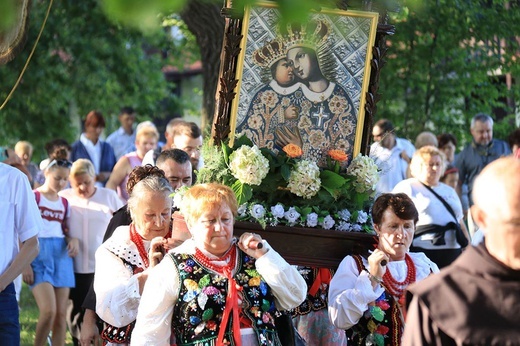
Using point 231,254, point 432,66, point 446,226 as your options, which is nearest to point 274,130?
point 231,254

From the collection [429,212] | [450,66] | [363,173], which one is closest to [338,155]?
[363,173]

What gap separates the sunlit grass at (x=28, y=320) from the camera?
13109mm

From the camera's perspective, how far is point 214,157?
25.5 ft

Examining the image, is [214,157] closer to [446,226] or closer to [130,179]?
[130,179]

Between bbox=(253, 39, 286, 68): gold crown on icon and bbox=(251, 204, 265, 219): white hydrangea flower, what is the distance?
41.6 inches

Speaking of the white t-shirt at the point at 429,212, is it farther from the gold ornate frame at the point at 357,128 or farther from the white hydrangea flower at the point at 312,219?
the white hydrangea flower at the point at 312,219

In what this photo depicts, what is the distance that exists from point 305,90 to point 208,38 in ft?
24.3

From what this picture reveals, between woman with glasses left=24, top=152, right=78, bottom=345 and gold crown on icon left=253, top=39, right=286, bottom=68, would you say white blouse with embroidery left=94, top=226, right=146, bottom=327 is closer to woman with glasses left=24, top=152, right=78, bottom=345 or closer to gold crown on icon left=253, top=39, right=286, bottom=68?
gold crown on icon left=253, top=39, right=286, bottom=68

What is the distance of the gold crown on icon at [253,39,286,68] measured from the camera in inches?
316

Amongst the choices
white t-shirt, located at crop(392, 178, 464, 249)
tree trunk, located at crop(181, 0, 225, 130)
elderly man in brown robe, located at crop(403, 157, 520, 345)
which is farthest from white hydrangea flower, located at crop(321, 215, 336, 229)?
tree trunk, located at crop(181, 0, 225, 130)

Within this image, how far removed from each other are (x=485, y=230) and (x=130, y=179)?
3984mm

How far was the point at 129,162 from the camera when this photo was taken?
12.4m

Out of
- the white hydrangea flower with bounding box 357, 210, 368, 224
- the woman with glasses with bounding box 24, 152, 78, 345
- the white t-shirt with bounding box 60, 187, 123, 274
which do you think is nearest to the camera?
the white hydrangea flower with bounding box 357, 210, 368, 224

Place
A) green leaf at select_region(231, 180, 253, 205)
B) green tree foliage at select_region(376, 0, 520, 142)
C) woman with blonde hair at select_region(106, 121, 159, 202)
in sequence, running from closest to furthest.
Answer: green leaf at select_region(231, 180, 253, 205), woman with blonde hair at select_region(106, 121, 159, 202), green tree foliage at select_region(376, 0, 520, 142)
